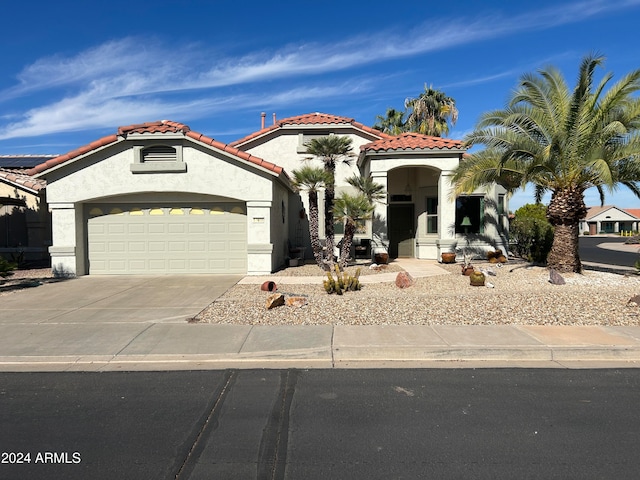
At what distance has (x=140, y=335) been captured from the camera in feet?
23.1

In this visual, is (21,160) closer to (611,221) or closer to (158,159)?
(158,159)

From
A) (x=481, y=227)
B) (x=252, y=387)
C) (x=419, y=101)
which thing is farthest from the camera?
(x=419, y=101)

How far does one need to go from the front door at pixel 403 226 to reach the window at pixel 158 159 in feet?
30.3

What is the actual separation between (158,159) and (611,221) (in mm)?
83631

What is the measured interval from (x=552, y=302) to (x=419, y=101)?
2407 centimetres

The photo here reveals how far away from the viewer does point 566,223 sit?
12406 millimetres

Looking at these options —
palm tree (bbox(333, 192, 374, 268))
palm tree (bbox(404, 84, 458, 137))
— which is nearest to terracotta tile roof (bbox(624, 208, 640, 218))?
palm tree (bbox(404, 84, 458, 137))

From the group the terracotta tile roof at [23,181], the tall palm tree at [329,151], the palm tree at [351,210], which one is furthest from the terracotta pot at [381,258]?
the terracotta tile roof at [23,181]

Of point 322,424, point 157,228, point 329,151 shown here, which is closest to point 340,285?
point 329,151

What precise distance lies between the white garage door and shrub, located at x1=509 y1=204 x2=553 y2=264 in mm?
10703

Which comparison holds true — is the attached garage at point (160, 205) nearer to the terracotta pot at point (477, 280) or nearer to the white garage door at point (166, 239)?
the white garage door at point (166, 239)

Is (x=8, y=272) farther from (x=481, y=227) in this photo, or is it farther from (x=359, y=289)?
(x=481, y=227)

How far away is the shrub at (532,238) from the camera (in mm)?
15516

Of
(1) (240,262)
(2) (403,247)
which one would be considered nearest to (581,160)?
(2) (403,247)
